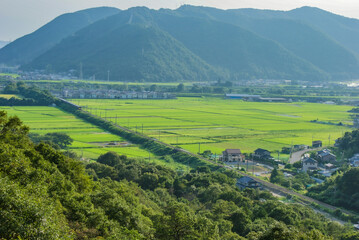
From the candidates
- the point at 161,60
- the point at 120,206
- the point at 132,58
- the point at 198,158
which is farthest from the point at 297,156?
the point at 161,60

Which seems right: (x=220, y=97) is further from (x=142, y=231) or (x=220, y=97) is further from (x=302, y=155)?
(x=142, y=231)

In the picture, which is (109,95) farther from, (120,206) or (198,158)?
(120,206)

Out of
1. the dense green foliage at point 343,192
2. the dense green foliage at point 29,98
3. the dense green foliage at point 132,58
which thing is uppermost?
the dense green foliage at point 132,58

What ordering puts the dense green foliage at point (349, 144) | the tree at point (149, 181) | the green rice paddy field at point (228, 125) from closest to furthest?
1. the tree at point (149, 181)
2. the dense green foliage at point (349, 144)
3. the green rice paddy field at point (228, 125)

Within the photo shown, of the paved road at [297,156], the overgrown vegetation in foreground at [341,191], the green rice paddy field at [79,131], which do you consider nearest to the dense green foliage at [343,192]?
the overgrown vegetation in foreground at [341,191]

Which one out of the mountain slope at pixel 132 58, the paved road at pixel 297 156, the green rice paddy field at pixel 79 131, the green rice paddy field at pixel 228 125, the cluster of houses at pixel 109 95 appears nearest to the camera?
the paved road at pixel 297 156

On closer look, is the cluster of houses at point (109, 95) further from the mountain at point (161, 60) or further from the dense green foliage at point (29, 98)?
the mountain at point (161, 60)
